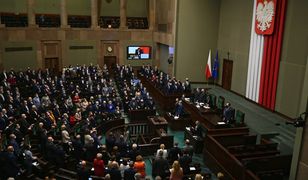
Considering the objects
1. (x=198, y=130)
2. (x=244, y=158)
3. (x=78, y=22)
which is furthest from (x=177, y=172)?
(x=78, y=22)

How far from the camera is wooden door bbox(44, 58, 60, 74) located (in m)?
22.6

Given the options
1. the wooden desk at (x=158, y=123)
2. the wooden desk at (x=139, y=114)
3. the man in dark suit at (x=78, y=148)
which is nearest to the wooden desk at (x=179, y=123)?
the wooden desk at (x=158, y=123)

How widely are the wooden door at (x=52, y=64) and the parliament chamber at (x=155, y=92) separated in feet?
0.35

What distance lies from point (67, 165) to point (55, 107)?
3.54 meters

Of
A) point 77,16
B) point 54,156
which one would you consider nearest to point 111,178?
point 54,156

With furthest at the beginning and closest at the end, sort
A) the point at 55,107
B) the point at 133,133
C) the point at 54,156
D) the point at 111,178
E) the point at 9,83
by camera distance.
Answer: the point at 9,83, the point at 133,133, the point at 55,107, the point at 54,156, the point at 111,178

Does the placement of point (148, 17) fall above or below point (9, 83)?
above

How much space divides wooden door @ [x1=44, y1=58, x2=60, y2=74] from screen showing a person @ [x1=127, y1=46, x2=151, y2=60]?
581 cm

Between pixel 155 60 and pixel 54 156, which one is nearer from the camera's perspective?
pixel 54 156

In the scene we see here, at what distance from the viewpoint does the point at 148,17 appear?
25750 millimetres

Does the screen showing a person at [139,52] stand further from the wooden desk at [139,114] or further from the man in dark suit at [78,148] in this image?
the man in dark suit at [78,148]

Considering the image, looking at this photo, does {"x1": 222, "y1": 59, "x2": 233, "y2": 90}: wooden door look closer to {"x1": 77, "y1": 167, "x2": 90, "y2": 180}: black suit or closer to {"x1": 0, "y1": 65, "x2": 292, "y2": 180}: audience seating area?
{"x1": 0, "y1": 65, "x2": 292, "y2": 180}: audience seating area

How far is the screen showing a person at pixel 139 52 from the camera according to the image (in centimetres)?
2498

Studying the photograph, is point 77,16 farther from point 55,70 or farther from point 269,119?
point 269,119
